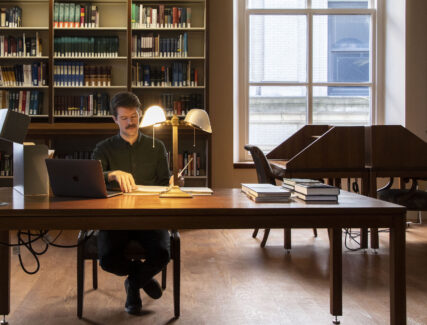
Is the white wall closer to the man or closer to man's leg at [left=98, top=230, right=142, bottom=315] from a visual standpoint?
the man

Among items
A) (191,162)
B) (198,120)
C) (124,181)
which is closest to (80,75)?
(191,162)

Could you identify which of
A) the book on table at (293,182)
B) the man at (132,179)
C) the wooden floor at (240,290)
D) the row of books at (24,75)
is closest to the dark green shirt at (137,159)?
the man at (132,179)

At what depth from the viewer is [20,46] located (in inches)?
200

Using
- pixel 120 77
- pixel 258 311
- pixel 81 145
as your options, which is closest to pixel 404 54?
pixel 120 77

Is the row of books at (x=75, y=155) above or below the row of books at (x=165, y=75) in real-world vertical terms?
below

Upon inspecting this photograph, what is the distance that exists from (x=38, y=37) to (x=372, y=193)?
358 cm

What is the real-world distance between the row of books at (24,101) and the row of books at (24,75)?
96mm

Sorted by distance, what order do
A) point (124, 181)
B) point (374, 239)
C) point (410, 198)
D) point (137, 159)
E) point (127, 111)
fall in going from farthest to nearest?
point (374, 239) < point (410, 198) < point (137, 159) < point (127, 111) < point (124, 181)

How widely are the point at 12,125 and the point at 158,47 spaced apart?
3293 mm

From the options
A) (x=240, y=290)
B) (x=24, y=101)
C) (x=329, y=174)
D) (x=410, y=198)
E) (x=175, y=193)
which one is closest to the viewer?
(x=175, y=193)

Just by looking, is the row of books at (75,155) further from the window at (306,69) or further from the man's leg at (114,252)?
the man's leg at (114,252)

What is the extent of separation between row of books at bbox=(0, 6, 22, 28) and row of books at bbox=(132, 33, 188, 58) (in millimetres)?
1174

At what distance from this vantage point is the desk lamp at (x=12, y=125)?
1967 mm

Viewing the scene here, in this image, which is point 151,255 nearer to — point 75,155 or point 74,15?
point 75,155
